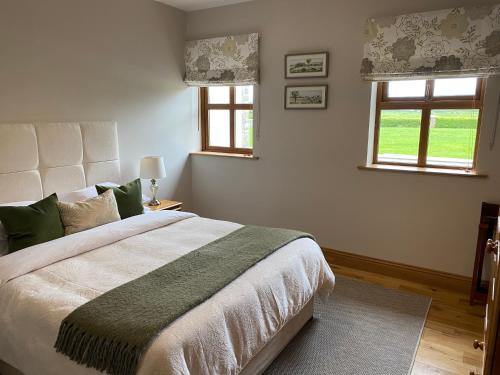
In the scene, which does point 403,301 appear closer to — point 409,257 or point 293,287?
point 409,257

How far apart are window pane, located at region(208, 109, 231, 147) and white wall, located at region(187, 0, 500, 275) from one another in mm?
341

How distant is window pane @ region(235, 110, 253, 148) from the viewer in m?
4.29

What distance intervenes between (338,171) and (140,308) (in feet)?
8.20

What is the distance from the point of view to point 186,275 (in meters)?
2.02

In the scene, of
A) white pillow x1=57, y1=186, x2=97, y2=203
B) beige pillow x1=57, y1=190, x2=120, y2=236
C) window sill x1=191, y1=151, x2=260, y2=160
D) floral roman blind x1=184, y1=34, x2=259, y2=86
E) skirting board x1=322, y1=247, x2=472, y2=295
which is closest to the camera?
beige pillow x1=57, y1=190, x2=120, y2=236

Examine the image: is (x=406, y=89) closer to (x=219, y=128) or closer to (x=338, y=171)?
(x=338, y=171)

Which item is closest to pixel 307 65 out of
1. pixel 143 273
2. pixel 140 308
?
pixel 143 273

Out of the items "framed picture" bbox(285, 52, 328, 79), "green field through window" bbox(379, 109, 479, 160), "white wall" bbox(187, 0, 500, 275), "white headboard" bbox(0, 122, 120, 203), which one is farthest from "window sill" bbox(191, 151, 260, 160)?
"green field through window" bbox(379, 109, 479, 160)

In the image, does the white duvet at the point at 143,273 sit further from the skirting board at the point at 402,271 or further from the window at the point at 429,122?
the window at the point at 429,122

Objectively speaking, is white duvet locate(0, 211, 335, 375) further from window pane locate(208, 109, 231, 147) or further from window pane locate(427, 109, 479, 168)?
window pane locate(208, 109, 231, 147)

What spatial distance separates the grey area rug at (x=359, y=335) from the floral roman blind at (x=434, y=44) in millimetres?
1874

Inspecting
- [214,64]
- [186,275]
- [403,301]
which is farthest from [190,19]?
[403,301]

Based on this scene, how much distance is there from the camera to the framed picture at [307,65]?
11.7 feet

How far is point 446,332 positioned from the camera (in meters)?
2.66
